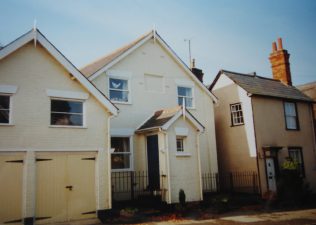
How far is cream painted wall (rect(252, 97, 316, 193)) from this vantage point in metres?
20.4

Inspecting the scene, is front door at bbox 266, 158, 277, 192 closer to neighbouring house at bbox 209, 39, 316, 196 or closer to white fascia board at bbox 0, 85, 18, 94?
neighbouring house at bbox 209, 39, 316, 196

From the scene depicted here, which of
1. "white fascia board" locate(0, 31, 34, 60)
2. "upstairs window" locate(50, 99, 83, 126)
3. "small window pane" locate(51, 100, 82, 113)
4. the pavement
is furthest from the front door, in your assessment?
"white fascia board" locate(0, 31, 34, 60)

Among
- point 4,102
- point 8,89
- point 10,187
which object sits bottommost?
point 10,187

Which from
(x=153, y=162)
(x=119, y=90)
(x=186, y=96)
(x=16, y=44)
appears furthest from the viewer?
(x=186, y=96)

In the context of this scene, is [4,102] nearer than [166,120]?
Yes

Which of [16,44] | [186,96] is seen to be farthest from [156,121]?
[16,44]

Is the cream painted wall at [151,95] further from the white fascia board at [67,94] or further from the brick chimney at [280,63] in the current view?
the brick chimney at [280,63]

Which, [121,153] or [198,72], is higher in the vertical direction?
[198,72]

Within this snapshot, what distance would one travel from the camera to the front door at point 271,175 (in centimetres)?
1962

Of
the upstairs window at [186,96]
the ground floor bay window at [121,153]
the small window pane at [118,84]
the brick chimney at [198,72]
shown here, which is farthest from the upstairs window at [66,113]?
the brick chimney at [198,72]

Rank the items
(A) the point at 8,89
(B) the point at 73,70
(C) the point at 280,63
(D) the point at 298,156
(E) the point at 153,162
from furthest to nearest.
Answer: (C) the point at 280,63 < (D) the point at 298,156 < (E) the point at 153,162 < (B) the point at 73,70 < (A) the point at 8,89

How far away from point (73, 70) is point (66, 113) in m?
1.81

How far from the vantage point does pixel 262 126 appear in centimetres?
2048

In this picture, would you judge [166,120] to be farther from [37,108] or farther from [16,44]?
[16,44]
